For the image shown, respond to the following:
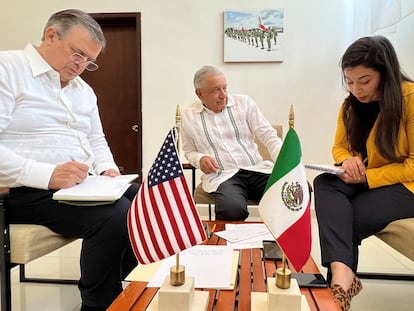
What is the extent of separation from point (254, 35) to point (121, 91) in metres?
1.34

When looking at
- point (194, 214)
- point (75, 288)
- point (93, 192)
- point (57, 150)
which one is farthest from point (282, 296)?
point (75, 288)

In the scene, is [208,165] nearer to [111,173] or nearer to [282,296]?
[111,173]

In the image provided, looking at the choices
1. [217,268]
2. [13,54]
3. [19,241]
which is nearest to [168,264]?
[217,268]

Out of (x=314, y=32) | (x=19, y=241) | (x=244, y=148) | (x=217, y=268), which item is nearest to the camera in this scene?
(x=217, y=268)

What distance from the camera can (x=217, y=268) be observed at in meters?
1.10

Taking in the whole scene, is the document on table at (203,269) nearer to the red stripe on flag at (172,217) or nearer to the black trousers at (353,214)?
the red stripe on flag at (172,217)

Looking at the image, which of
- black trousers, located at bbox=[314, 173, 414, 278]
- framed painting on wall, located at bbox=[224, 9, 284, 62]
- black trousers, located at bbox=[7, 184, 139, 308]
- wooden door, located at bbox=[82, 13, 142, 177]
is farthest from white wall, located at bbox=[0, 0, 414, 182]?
black trousers, located at bbox=[7, 184, 139, 308]

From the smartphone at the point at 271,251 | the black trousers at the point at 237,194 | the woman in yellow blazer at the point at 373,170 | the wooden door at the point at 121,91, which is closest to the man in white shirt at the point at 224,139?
the black trousers at the point at 237,194

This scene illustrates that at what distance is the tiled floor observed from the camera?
1675 mm

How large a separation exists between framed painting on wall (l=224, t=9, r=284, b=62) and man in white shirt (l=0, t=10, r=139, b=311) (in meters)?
1.94

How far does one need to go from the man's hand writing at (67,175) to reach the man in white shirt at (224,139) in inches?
31.6

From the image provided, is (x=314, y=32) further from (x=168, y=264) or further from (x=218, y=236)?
(x=168, y=264)

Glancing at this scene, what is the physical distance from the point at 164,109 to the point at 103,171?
1.78 metres

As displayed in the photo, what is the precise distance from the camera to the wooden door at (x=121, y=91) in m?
3.56
